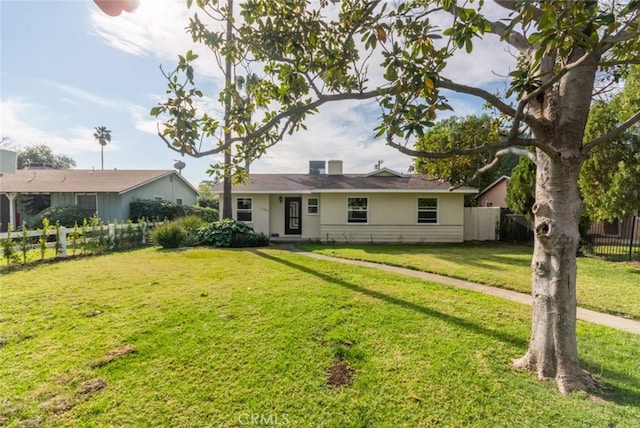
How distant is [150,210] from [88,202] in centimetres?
382

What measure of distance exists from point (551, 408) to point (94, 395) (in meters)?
4.42

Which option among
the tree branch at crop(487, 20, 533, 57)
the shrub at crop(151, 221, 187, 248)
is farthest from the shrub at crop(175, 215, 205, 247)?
the tree branch at crop(487, 20, 533, 57)

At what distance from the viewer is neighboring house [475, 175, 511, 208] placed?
2497 cm

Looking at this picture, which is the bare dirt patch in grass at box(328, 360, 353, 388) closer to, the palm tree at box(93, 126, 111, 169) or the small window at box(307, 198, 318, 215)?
the small window at box(307, 198, 318, 215)

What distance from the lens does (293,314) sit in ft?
16.3

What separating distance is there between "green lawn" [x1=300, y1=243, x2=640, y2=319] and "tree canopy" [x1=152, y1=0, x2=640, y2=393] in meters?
3.88

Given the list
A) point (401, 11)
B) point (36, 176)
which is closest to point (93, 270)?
point (401, 11)

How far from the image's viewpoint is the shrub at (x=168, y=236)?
12312mm

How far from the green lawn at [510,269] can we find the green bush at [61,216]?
14306 millimetres

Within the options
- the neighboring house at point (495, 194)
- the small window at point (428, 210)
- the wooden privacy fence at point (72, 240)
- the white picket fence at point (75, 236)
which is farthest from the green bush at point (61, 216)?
the neighboring house at point (495, 194)

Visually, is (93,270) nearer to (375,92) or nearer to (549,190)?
(375,92)

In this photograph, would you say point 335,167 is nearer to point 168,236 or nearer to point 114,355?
point 168,236

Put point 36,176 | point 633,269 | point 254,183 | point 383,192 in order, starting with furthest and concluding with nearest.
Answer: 1. point 36,176
2. point 254,183
3. point 383,192
4. point 633,269

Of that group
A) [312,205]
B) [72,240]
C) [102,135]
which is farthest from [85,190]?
[102,135]
